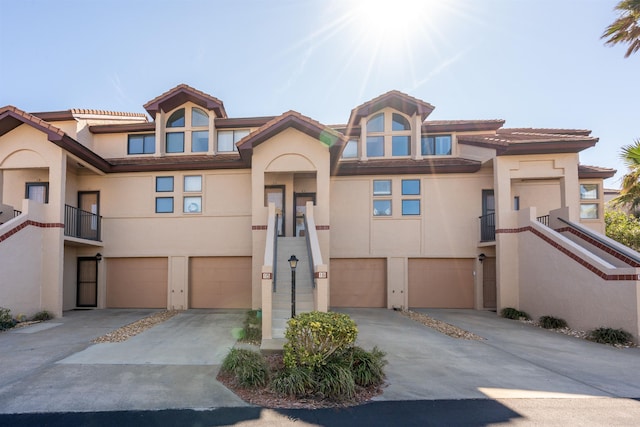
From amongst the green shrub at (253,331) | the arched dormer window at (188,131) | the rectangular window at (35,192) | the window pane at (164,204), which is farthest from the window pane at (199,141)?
the green shrub at (253,331)

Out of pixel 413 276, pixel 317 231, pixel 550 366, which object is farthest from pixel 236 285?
pixel 550 366

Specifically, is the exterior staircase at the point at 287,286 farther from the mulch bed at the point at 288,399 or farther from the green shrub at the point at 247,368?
the mulch bed at the point at 288,399

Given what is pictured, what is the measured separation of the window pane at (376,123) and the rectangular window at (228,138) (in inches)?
218

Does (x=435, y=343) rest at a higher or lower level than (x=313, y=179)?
lower

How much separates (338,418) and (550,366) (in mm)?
5030

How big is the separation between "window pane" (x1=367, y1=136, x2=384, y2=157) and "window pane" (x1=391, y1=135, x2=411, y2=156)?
49cm

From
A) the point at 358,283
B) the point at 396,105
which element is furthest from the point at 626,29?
the point at 358,283

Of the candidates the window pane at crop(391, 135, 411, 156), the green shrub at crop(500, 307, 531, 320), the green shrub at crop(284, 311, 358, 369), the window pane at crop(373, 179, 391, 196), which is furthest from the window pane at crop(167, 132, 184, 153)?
the green shrub at crop(500, 307, 531, 320)

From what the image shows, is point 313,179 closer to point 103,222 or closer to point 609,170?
point 103,222

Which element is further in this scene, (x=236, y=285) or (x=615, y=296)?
(x=236, y=285)

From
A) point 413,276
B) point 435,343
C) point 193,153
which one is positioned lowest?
point 435,343

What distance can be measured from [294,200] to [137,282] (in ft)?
24.2

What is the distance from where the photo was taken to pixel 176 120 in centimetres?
1521

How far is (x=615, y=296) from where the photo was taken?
29.3ft
